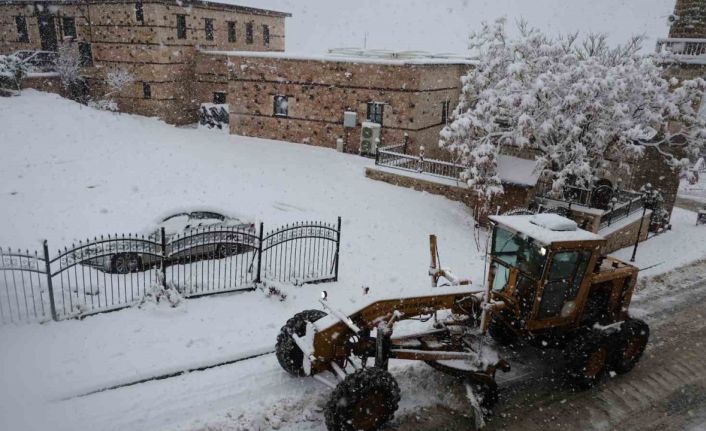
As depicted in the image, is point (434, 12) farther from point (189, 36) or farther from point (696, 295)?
point (696, 295)

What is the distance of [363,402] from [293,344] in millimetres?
1624

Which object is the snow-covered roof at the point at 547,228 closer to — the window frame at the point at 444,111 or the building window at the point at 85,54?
the window frame at the point at 444,111

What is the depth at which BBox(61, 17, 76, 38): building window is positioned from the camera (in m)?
27.2

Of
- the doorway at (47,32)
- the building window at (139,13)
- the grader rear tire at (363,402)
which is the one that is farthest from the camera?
the doorway at (47,32)

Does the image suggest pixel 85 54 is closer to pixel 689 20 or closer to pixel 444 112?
pixel 444 112

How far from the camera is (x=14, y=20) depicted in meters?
29.4

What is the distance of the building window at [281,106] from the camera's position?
23.3 metres

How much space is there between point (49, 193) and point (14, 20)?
21.8 m

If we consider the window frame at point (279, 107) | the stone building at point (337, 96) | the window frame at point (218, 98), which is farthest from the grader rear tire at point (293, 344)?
the window frame at point (218, 98)

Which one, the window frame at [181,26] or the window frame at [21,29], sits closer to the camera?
the window frame at [181,26]

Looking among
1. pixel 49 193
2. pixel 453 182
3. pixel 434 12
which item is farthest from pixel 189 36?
pixel 434 12

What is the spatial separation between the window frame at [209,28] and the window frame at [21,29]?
12.0 m

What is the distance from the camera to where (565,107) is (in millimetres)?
13914

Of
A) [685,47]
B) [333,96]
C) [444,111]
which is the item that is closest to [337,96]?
[333,96]
